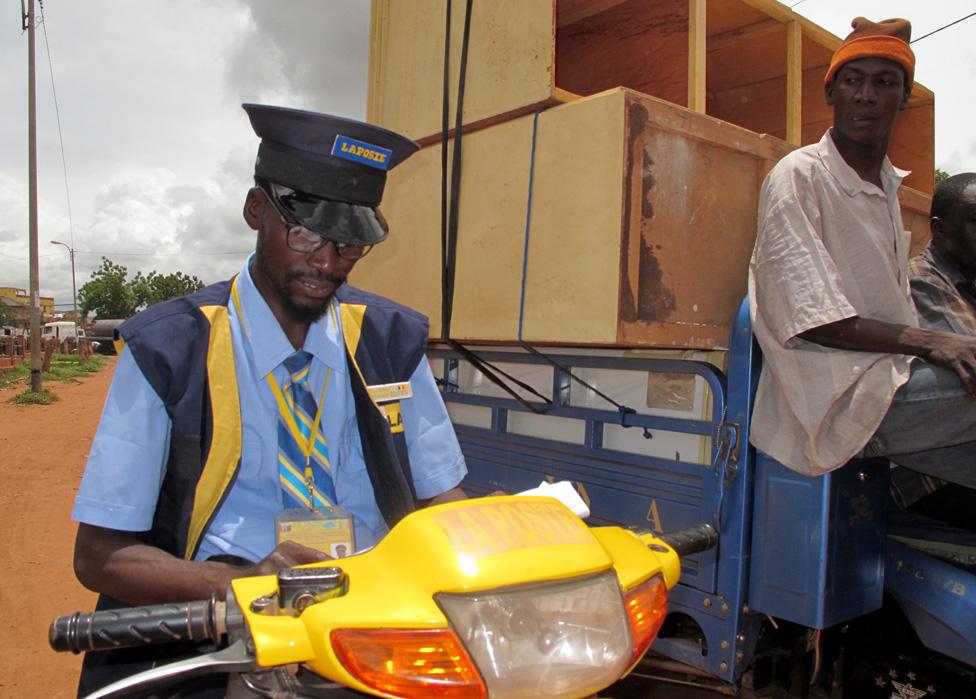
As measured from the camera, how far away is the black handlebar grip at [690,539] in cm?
132

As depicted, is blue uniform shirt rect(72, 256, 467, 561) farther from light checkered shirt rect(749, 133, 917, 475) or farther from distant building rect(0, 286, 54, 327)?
distant building rect(0, 286, 54, 327)

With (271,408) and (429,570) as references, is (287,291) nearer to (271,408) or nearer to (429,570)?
(271,408)

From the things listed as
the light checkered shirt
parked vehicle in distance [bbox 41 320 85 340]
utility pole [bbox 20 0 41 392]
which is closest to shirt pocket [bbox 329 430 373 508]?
the light checkered shirt

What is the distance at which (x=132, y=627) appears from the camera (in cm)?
90

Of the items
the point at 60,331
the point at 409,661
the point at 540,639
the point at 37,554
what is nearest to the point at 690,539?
the point at 540,639

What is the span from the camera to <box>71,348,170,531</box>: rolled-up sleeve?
1303mm

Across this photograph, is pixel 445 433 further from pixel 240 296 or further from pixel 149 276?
pixel 149 276

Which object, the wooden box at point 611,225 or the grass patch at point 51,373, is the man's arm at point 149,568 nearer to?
the wooden box at point 611,225

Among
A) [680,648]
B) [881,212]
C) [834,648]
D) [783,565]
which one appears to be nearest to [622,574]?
[783,565]

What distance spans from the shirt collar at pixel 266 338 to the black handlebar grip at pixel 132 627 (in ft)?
2.24

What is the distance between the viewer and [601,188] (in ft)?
6.97

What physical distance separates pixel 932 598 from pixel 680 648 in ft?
2.07

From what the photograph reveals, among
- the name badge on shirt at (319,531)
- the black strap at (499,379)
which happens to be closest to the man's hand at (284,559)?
the name badge on shirt at (319,531)

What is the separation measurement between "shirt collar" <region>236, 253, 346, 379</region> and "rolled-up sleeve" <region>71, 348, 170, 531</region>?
0.77 ft
